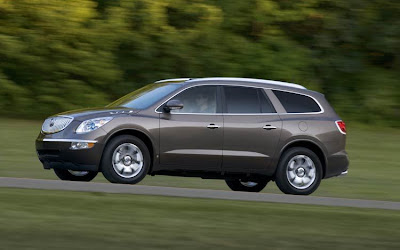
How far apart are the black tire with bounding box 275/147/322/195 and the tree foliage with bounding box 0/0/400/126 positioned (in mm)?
15735

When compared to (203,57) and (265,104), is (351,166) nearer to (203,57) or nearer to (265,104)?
(265,104)

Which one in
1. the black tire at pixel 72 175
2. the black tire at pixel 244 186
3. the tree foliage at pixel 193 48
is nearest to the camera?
the black tire at pixel 72 175

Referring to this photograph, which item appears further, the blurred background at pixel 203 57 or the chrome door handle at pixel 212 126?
the blurred background at pixel 203 57

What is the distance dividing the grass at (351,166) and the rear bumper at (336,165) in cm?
67

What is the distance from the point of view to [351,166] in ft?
66.6

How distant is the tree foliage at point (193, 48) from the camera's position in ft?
95.2

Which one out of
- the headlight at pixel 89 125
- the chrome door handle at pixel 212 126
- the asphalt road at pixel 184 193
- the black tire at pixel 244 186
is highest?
the headlight at pixel 89 125

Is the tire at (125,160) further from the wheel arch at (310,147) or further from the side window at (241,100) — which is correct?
the wheel arch at (310,147)

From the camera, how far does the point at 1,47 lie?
28656mm

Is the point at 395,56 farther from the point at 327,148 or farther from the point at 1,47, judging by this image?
the point at 327,148

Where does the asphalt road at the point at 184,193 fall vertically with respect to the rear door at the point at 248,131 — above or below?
below

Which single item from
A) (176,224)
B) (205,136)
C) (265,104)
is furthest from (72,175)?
(176,224)

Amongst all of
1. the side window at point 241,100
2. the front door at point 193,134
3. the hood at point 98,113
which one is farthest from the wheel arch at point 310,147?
the hood at point 98,113

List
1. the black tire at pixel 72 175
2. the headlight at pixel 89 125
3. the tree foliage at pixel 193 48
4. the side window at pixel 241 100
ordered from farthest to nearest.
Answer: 1. the tree foliage at pixel 193 48
2. the black tire at pixel 72 175
3. the side window at pixel 241 100
4. the headlight at pixel 89 125
